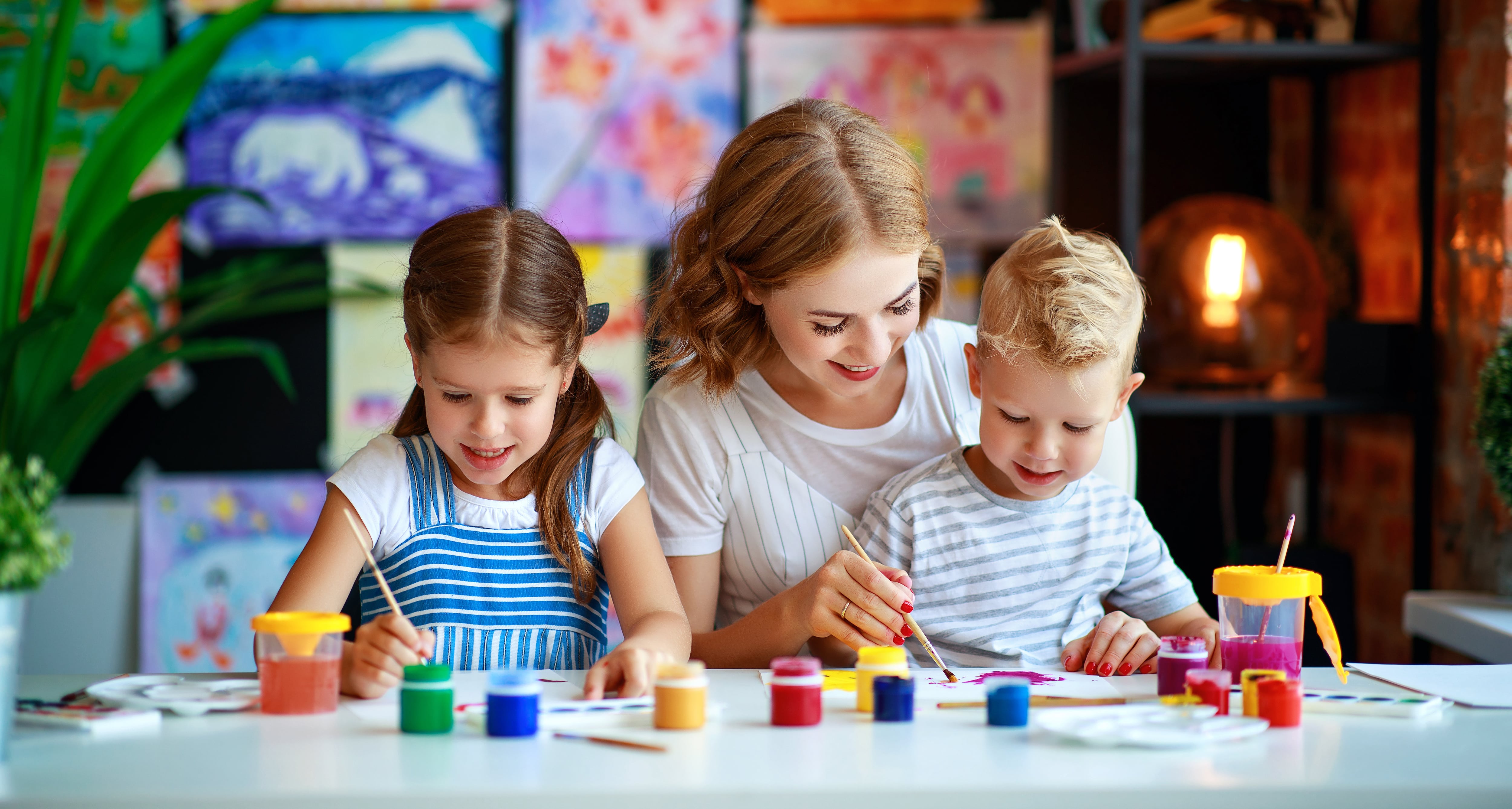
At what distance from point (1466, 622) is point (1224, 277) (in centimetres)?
71

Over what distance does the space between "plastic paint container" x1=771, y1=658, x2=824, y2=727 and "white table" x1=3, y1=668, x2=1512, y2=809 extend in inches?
0.5

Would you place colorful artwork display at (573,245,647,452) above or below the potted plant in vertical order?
above

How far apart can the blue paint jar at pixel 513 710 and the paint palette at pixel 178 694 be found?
0.25 meters

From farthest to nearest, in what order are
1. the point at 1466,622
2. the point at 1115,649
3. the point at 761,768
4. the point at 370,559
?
the point at 1466,622, the point at 1115,649, the point at 370,559, the point at 761,768

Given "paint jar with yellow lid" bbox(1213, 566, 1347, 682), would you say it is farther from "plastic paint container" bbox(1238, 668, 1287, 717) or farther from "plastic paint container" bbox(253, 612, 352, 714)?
"plastic paint container" bbox(253, 612, 352, 714)

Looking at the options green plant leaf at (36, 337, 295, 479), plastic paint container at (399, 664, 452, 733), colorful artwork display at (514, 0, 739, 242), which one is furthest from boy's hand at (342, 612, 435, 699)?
colorful artwork display at (514, 0, 739, 242)

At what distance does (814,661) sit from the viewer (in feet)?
3.48

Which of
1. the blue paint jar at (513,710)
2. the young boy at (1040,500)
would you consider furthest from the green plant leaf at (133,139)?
the blue paint jar at (513,710)

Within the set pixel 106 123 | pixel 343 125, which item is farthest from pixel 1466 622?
pixel 106 123

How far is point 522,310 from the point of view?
1.35 m

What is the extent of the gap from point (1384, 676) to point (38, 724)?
1.18 metres

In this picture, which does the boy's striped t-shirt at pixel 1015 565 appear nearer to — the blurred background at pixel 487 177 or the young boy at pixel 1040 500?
the young boy at pixel 1040 500

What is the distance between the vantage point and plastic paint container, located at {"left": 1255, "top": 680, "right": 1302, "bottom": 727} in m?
1.02

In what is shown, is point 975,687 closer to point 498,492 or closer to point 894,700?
point 894,700
